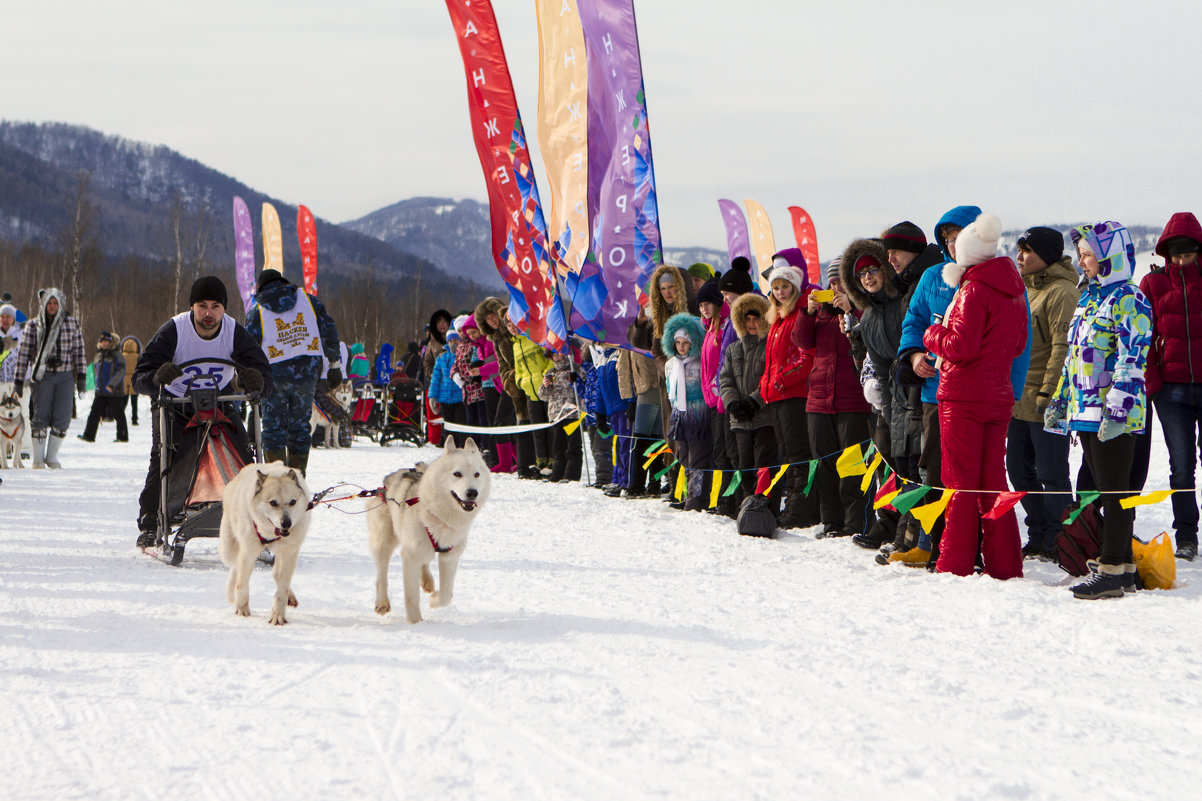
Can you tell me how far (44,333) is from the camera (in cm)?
1227

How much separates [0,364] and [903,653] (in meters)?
13.0

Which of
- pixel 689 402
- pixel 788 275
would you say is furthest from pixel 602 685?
pixel 689 402

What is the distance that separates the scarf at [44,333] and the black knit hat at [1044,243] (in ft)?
35.4

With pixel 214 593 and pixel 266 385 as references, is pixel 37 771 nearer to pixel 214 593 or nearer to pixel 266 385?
pixel 214 593

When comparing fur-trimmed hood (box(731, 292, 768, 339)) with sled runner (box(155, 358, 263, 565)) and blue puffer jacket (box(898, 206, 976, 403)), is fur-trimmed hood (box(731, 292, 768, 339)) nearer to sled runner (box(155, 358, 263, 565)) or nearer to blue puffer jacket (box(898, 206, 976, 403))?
blue puffer jacket (box(898, 206, 976, 403))

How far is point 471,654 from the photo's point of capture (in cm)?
405

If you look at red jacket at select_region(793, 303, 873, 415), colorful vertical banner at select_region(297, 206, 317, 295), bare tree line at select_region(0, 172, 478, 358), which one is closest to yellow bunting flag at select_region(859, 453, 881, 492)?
red jacket at select_region(793, 303, 873, 415)

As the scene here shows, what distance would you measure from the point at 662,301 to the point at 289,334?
342 cm

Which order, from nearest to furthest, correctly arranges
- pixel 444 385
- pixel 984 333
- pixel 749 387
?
pixel 984 333, pixel 749 387, pixel 444 385

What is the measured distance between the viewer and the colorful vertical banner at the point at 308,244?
27.1 metres

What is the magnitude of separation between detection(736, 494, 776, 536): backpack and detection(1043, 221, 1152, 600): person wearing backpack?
2.49 metres

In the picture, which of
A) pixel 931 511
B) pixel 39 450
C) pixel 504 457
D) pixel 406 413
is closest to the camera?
pixel 931 511

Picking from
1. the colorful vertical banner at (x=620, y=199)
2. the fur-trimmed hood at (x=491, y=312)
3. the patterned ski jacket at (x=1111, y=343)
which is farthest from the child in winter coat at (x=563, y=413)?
the patterned ski jacket at (x=1111, y=343)

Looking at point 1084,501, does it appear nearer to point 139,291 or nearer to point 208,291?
point 208,291
